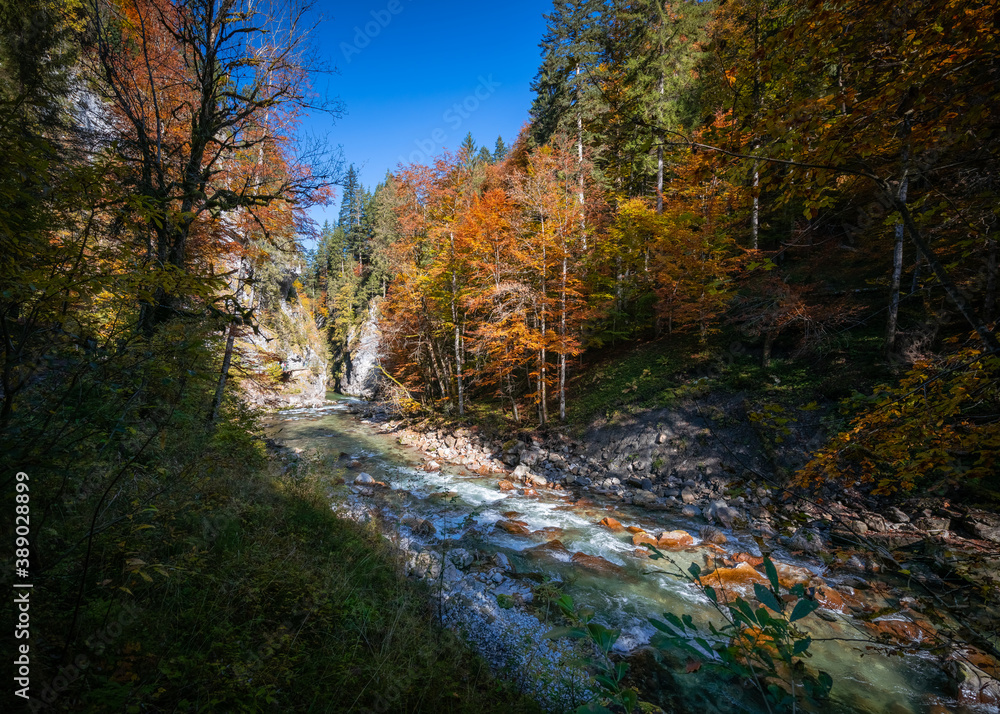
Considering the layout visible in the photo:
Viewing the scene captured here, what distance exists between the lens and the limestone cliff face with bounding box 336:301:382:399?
110ft

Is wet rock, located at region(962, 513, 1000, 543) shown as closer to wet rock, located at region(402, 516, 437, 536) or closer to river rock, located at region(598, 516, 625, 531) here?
river rock, located at region(598, 516, 625, 531)

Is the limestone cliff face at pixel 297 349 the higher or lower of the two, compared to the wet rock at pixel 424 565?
higher

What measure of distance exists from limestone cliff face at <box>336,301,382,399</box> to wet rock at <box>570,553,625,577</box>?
89.8 feet

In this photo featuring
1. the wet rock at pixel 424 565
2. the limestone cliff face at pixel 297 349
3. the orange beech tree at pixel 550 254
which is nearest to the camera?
the wet rock at pixel 424 565

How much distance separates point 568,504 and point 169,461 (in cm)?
863

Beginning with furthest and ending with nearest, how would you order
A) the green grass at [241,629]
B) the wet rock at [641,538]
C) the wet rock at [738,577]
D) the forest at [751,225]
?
the wet rock at [641,538]
the wet rock at [738,577]
the green grass at [241,629]
the forest at [751,225]

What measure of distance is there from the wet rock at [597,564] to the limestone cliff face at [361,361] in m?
27.4

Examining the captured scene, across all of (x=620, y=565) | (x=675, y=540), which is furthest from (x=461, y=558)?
(x=675, y=540)

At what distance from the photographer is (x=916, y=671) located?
183 inches

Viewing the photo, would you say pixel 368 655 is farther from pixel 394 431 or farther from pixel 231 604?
pixel 394 431

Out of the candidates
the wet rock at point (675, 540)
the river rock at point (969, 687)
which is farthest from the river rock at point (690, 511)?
the river rock at point (969, 687)

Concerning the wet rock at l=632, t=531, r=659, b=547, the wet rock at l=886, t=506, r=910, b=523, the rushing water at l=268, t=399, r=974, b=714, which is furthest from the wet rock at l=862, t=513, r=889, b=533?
the wet rock at l=632, t=531, r=659, b=547

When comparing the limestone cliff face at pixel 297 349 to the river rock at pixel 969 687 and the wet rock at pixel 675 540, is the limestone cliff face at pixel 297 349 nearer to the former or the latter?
the wet rock at pixel 675 540

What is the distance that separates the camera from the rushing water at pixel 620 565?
4.40m
